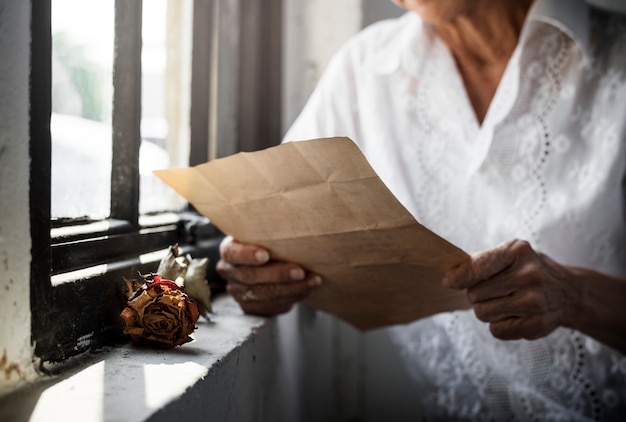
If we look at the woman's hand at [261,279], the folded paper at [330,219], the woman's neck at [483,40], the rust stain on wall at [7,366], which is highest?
the woman's neck at [483,40]

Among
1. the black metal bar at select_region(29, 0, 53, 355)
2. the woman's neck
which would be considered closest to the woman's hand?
the black metal bar at select_region(29, 0, 53, 355)

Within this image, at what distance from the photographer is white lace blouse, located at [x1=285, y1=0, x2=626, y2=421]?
40.6 inches

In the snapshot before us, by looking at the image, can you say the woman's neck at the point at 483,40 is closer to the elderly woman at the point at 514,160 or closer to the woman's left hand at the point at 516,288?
the elderly woman at the point at 514,160

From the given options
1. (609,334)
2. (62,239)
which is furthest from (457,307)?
(62,239)

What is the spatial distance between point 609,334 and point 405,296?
381mm

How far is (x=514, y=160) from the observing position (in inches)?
41.3

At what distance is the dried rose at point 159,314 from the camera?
561mm

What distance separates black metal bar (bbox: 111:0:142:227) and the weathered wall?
0.98ft

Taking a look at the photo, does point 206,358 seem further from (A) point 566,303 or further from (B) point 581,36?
(B) point 581,36

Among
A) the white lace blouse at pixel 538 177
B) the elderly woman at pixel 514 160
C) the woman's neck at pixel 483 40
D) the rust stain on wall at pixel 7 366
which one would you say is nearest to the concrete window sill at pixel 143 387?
the rust stain on wall at pixel 7 366

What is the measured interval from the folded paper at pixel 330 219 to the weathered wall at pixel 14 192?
8.9 inches

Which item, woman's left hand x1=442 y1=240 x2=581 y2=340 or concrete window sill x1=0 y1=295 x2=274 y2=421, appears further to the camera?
woman's left hand x1=442 y1=240 x2=581 y2=340

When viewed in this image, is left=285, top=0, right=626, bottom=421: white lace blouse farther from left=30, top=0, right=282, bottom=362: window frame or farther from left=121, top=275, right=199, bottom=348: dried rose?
left=121, top=275, right=199, bottom=348: dried rose

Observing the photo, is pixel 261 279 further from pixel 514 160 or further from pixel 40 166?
pixel 514 160
